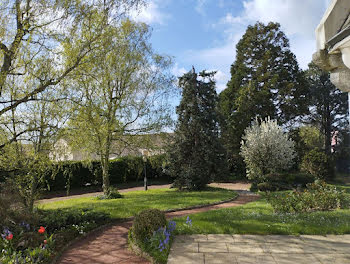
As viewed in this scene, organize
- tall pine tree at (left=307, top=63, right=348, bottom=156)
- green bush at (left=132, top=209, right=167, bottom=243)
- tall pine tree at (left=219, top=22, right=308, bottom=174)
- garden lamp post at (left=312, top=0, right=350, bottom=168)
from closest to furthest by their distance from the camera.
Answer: garden lamp post at (left=312, top=0, right=350, bottom=168)
green bush at (left=132, top=209, right=167, bottom=243)
tall pine tree at (left=219, top=22, right=308, bottom=174)
tall pine tree at (left=307, top=63, right=348, bottom=156)

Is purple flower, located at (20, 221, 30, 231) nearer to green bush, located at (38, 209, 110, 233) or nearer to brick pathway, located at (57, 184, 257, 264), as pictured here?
green bush, located at (38, 209, 110, 233)

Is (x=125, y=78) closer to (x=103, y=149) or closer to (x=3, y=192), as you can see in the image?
(x=103, y=149)

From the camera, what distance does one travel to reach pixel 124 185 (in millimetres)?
23109

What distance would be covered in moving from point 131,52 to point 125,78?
4.61ft

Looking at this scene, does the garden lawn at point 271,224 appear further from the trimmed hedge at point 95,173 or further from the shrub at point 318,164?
the shrub at point 318,164

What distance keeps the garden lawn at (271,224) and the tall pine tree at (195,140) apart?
30.8 feet

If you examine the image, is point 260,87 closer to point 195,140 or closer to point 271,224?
point 195,140

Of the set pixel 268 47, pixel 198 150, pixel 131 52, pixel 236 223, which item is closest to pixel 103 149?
pixel 131 52

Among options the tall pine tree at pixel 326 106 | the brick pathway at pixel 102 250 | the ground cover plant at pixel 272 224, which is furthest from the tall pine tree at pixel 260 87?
the brick pathway at pixel 102 250

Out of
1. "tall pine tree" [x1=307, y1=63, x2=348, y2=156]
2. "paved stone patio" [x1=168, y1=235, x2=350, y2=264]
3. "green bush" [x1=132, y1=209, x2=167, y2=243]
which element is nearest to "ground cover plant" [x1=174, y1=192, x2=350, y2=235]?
"paved stone patio" [x1=168, y1=235, x2=350, y2=264]

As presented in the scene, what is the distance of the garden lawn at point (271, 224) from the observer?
6211 millimetres

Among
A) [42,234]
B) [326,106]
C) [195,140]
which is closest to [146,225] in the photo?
[42,234]

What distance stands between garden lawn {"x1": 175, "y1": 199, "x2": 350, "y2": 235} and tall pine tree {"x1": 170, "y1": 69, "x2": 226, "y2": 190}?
30.8 feet

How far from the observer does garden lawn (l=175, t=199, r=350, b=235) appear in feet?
20.4
